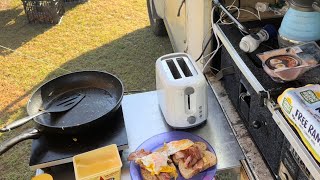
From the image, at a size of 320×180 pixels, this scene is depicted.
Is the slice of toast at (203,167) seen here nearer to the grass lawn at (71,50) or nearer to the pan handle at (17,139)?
the pan handle at (17,139)

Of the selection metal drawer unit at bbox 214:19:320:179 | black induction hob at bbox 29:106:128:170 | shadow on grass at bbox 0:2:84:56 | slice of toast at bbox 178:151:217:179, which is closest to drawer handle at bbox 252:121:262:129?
metal drawer unit at bbox 214:19:320:179

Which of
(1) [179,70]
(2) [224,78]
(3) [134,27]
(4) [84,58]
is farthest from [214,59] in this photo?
(3) [134,27]

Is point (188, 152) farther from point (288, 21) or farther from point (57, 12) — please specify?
point (57, 12)

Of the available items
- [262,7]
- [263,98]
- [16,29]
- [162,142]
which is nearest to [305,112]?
[263,98]

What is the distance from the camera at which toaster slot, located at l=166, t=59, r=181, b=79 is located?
1.05 m

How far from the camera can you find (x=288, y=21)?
37.3 inches

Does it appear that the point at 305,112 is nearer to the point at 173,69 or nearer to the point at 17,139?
the point at 173,69

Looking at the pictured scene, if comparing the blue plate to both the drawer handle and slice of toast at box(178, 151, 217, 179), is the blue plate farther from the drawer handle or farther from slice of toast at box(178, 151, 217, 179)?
the drawer handle

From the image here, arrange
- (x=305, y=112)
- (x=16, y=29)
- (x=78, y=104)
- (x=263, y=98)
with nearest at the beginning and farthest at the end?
(x=305, y=112), (x=263, y=98), (x=78, y=104), (x=16, y=29)

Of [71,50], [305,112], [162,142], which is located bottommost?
[71,50]

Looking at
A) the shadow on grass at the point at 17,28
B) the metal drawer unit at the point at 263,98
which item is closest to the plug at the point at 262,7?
the metal drawer unit at the point at 263,98

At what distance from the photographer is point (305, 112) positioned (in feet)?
2.22

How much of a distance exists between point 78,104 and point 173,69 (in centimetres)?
32

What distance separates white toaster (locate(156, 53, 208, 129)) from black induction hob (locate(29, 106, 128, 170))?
16 cm
